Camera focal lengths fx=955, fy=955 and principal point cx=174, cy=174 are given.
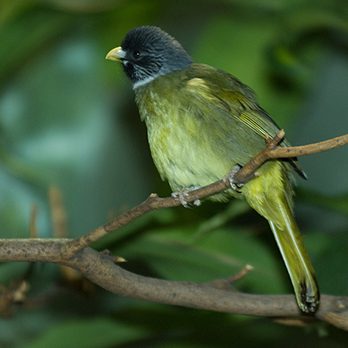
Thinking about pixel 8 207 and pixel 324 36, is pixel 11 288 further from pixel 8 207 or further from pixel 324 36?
pixel 324 36

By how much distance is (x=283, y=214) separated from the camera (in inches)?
68.5

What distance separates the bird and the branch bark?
5cm

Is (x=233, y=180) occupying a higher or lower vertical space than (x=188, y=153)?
lower

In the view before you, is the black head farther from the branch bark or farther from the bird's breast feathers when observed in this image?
the branch bark

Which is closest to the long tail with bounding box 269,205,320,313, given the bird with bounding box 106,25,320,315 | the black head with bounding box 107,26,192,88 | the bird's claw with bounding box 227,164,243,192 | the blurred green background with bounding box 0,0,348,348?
the bird with bounding box 106,25,320,315

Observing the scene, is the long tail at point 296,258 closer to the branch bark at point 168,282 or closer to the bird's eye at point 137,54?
the branch bark at point 168,282

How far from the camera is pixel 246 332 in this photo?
2262 mm

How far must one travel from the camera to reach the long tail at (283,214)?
172 cm

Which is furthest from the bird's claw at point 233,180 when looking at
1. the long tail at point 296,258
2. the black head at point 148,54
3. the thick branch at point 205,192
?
the black head at point 148,54

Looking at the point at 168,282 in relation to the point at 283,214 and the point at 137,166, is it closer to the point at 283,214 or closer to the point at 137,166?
the point at 283,214

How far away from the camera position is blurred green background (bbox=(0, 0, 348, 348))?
2.08 meters

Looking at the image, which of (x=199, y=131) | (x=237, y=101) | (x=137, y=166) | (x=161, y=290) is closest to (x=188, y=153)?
(x=199, y=131)

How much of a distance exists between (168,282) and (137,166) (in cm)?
120

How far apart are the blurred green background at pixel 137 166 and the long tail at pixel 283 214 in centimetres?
25
